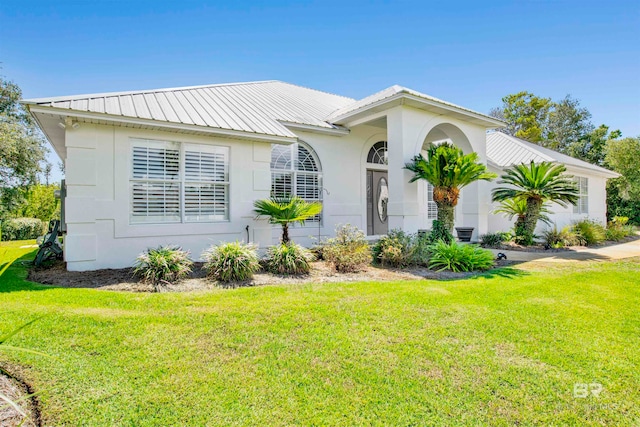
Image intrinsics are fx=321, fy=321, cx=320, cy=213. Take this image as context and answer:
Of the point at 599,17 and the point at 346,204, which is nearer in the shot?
the point at 599,17

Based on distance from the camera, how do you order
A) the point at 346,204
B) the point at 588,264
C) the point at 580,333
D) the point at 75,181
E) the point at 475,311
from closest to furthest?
1. the point at 580,333
2. the point at 475,311
3. the point at 75,181
4. the point at 588,264
5. the point at 346,204

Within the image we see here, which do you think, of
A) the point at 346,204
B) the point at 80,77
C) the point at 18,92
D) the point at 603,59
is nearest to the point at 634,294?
the point at 346,204

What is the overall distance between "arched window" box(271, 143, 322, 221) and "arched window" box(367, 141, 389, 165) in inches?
105

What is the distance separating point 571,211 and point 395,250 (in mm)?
15122

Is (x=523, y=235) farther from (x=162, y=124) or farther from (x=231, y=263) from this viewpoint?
(x=162, y=124)

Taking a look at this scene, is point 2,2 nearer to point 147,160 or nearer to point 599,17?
point 147,160

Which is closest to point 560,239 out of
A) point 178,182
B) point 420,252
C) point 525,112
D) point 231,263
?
point 420,252

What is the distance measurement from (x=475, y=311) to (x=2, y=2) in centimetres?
1564

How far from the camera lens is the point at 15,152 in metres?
18.3

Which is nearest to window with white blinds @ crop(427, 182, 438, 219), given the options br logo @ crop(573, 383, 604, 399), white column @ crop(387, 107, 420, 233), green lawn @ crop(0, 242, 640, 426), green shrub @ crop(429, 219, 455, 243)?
white column @ crop(387, 107, 420, 233)

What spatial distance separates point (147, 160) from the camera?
8.16 metres

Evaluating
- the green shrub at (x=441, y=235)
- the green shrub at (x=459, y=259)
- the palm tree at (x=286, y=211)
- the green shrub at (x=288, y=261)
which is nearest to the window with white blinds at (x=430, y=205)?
the green shrub at (x=441, y=235)

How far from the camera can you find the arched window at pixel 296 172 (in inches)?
438

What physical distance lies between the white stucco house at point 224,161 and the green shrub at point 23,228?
12311mm
